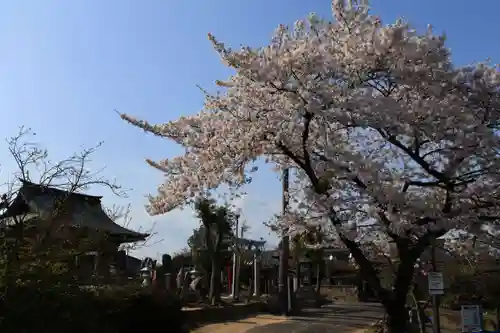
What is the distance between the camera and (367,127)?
10836mm

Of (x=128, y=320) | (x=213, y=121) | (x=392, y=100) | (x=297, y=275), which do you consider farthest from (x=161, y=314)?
(x=297, y=275)

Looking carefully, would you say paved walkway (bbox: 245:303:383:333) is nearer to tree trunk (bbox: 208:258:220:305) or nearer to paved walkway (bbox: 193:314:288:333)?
paved walkway (bbox: 193:314:288:333)

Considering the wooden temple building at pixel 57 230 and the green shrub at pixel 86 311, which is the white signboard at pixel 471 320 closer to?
the green shrub at pixel 86 311

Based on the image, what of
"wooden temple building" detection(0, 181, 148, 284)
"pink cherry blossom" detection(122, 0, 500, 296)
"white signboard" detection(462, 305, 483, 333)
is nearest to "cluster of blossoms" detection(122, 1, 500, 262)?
"pink cherry blossom" detection(122, 0, 500, 296)

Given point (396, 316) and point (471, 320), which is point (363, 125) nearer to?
point (396, 316)

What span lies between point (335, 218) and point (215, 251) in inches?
624

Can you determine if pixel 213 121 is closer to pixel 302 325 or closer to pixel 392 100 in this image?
pixel 392 100

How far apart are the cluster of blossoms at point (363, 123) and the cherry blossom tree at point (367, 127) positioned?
2 centimetres

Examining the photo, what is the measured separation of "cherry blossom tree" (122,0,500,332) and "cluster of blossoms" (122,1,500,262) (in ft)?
0.07

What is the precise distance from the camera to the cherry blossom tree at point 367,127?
408 inches

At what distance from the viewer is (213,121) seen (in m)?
11.7

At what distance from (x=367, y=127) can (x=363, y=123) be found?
485mm

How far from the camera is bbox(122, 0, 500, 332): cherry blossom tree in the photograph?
10367 mm

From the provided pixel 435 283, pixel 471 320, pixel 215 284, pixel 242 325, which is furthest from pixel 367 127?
pixel 215 284
